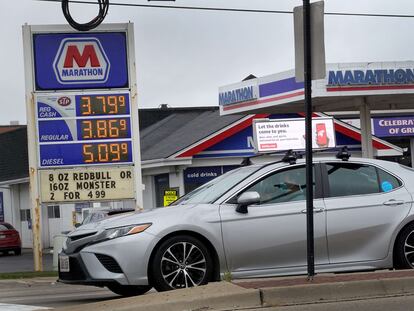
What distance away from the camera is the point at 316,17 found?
861 centimetres

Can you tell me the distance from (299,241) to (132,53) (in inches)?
422

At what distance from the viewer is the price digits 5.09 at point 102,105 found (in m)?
18.4

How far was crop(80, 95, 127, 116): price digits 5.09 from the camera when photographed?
18.4 metres

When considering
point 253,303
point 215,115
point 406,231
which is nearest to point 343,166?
point 406,231

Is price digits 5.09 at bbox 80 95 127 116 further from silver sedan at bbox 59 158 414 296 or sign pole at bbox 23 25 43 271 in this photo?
silver sedan at bbox 59 158 414 296

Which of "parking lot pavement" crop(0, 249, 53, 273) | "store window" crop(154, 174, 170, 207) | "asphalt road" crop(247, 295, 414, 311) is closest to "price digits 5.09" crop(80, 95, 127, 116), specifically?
"parking lot pavement" crop(0, 249, 53, 273)

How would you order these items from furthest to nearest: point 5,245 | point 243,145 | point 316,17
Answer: point 5,245
point 243,145
point 316,17

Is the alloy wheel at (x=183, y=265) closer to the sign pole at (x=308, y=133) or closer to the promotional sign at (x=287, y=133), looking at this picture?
the sign pole at (x=308, y=133)

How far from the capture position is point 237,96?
84.6 ft

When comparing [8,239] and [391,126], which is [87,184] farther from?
[391,126]

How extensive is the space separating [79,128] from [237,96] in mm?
8498

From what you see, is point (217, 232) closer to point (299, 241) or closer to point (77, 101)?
point (299, 241)

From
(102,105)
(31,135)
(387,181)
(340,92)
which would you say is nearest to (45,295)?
(387,181)

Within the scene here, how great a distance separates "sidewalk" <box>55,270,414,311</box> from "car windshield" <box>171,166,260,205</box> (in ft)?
4.48
